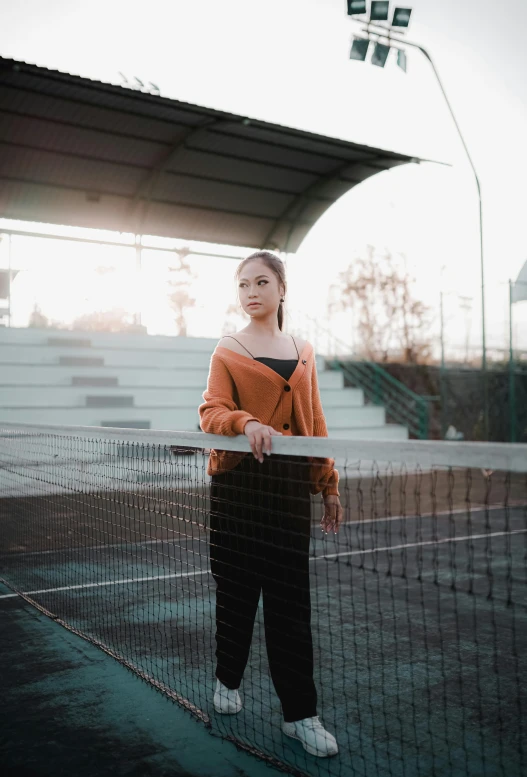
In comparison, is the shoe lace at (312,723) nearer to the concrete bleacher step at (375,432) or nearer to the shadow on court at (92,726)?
the shadow on court at (92,726)

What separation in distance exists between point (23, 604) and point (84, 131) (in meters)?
10.5

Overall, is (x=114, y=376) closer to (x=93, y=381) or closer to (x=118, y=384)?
(x=118, y=384)

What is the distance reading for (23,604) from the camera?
5055 mm

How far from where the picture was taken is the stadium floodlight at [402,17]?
612 inches

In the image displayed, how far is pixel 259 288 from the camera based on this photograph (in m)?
3.09

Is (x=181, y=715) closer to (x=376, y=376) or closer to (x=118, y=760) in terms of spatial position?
Answer: (x=118, y=760)

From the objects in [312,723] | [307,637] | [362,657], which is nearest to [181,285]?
[362,657]

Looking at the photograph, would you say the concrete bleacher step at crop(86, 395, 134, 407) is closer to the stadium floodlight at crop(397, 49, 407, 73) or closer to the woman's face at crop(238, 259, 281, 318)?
the stadium floodlight at crop(397, 49, 407, 73)

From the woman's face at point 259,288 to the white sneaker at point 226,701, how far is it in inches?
62.4

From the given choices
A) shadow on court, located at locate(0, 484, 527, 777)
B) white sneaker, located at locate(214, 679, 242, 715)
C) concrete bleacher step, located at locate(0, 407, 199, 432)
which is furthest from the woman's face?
concrete bleacher step, located at locate(0, 407, 199, 432)

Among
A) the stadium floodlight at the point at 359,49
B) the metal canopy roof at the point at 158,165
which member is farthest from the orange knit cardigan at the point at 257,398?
the stadium floodlight at the point at 359,49

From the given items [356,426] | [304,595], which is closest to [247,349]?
[304,595]

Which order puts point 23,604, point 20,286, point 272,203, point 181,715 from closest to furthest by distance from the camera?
point 181,715, point 23,604, point 20,286, point 272,203

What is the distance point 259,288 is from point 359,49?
47.0 feet
